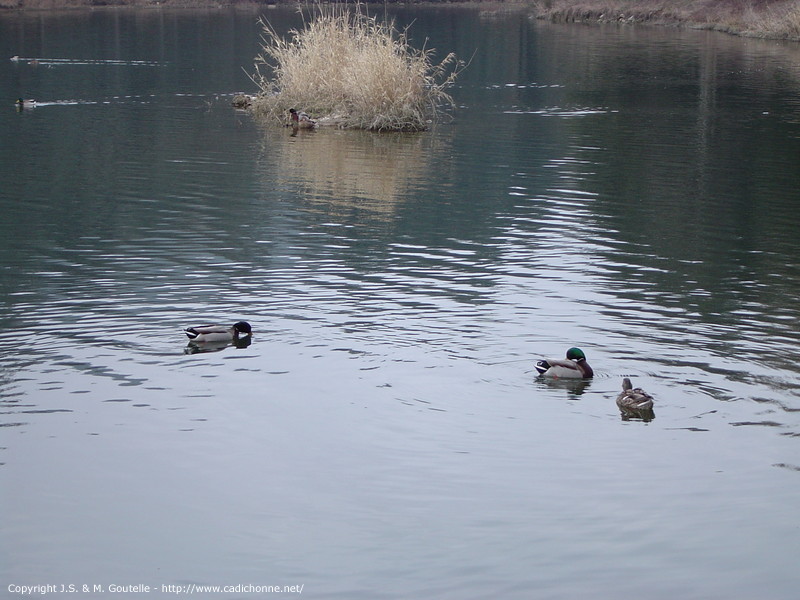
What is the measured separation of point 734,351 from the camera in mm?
12703

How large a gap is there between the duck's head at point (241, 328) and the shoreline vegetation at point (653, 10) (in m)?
47.2

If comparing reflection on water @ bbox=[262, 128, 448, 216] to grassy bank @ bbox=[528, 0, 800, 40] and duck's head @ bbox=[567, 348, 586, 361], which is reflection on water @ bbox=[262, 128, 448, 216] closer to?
duck's head @ bbox=[567, 348, 586, 361]

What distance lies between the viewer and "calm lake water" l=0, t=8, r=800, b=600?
8.51m

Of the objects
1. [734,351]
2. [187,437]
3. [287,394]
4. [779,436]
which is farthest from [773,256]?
[187,437]

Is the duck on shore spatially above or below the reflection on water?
above

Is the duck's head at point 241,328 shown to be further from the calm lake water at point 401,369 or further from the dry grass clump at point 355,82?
the dry grass clump at point 355,82

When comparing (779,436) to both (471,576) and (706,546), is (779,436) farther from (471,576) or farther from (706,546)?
(471,576)

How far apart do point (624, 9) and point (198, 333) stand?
69703 millimetres

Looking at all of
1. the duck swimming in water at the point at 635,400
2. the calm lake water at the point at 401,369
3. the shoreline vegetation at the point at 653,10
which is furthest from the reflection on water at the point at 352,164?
the shoreline vegetation at the point at 653,10

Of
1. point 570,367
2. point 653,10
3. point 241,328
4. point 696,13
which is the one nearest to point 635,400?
point 570,367

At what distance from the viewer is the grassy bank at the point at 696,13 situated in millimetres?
60219

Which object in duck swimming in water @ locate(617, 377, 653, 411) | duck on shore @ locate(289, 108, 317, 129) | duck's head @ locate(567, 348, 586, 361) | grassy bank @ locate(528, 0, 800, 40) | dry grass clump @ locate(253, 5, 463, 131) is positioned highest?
Result: grassy bank @ locate(528, 0, 800, 40)

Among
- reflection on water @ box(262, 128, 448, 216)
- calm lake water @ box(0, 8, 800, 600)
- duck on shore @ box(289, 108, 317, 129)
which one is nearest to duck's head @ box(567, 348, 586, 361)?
calm lake water @ box(0, 8, 800, 600)

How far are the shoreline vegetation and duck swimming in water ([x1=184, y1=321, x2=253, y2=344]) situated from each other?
47266mm
